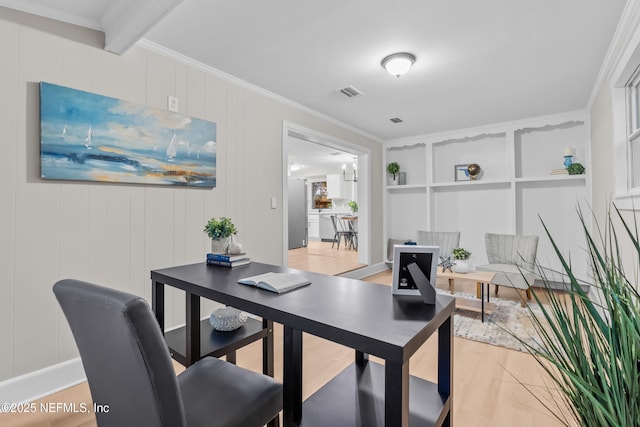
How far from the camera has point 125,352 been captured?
0.75 metres

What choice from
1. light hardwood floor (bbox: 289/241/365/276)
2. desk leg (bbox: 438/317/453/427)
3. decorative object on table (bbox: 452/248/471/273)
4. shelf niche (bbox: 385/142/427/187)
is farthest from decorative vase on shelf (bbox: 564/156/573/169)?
desk leg (bbox: 438/317/453/427)

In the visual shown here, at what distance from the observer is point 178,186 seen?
2582mm

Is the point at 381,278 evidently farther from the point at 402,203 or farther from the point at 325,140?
the point at 325,140

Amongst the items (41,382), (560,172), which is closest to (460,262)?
(560,172)

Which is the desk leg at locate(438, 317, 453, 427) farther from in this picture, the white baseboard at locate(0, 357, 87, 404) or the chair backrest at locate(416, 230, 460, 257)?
the chair backrest at locate(416, 230, 460, 257)

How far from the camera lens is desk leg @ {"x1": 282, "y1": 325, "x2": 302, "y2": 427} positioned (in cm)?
107

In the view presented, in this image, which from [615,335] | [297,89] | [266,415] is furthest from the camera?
[297,89]

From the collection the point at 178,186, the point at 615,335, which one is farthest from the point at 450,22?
the point at 178,186

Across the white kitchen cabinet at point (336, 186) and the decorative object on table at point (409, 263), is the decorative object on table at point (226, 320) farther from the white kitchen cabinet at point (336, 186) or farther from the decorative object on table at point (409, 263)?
the white kitchen cabinet at point (336, 186)

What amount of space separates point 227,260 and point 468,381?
1768 mm

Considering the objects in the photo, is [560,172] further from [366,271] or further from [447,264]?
[366,271]

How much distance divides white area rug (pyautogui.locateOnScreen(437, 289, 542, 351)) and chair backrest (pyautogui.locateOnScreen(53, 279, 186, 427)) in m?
2.48

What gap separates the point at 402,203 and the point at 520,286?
103 inches

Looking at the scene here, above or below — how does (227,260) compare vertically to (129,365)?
above
